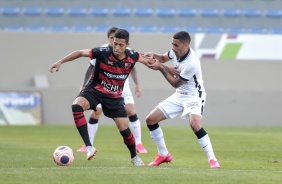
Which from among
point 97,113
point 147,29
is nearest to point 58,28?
point 147,29

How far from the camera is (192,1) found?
28.5 metres

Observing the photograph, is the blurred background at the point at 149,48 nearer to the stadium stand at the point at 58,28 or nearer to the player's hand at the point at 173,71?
the stadium stand at the point at 58,28

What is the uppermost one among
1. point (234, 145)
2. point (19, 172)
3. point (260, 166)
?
point (19, 172)

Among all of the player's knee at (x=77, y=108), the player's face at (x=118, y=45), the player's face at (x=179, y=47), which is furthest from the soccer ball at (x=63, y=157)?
the player's face at (x=179, y=47)

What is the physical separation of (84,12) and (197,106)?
662 inches

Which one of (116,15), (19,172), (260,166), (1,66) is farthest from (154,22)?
(19,172)

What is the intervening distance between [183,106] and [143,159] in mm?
1899

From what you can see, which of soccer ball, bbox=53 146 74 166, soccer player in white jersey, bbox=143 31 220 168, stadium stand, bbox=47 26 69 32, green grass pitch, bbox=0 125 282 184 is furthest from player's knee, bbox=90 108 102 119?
stadium stand, bbox=47 26 69 32

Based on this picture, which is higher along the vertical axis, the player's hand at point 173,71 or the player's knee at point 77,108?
the player's hand at point 173,71

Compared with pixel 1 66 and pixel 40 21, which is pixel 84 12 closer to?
pixel 40 21

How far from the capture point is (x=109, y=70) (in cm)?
1084

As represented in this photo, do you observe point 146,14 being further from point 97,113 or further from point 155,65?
point 155,65

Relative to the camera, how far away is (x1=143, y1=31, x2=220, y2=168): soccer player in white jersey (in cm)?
1098

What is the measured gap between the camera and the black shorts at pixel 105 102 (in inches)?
431
